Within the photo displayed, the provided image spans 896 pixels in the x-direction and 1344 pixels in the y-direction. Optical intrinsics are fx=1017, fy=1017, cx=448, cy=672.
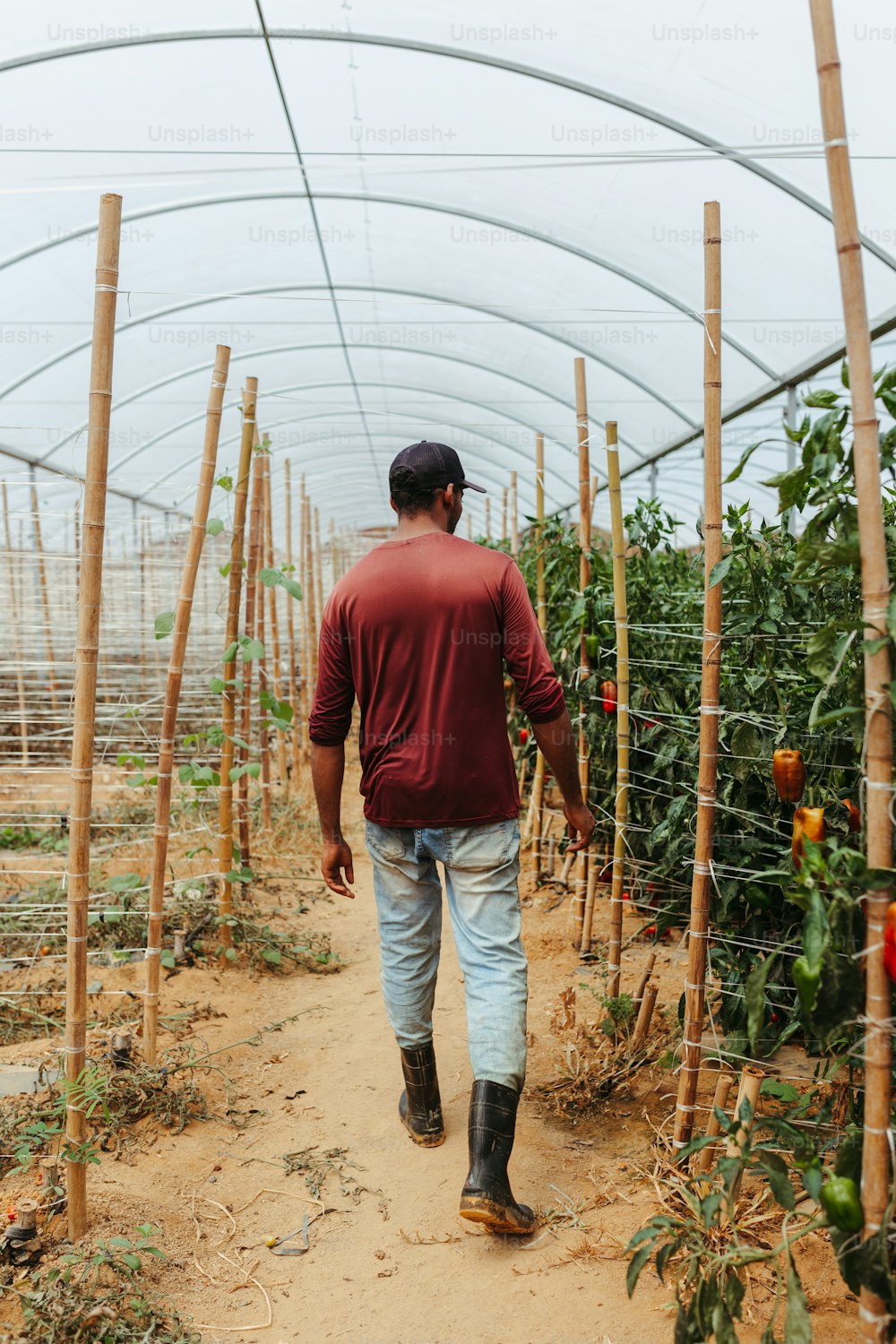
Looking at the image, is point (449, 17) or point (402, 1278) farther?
point (449, 17)

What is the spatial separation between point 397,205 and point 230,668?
13.2ft

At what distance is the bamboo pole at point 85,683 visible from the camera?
207cm

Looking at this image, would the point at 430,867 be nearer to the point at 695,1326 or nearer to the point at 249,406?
the point at 695,1326

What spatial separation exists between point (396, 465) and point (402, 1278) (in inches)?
70.0

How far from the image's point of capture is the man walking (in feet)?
7.52

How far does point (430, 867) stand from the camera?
2.50 meters

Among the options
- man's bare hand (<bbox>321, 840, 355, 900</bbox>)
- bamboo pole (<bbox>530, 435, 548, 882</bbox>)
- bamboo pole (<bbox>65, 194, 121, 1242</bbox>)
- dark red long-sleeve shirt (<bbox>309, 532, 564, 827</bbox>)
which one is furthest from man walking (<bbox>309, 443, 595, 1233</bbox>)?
bamboo pole (<bbox>530, 435, 548, 882</bbox>)

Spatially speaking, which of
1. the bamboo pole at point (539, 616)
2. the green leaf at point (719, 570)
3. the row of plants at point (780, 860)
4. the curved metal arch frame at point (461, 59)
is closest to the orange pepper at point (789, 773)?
the row of plants at point (780, 860)

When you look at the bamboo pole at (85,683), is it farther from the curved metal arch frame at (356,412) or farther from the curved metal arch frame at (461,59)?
the curved metal arch frame at (356,412)

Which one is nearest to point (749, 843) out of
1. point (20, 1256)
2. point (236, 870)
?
point (20, 1256)

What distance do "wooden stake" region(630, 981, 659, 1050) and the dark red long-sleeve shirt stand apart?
0.82 m

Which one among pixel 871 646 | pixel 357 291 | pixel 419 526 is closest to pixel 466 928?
pixel 419 526

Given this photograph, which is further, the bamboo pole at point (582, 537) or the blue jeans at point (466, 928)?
the bamboo pole at point (582, 537)

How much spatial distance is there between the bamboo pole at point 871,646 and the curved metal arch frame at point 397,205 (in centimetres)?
500
